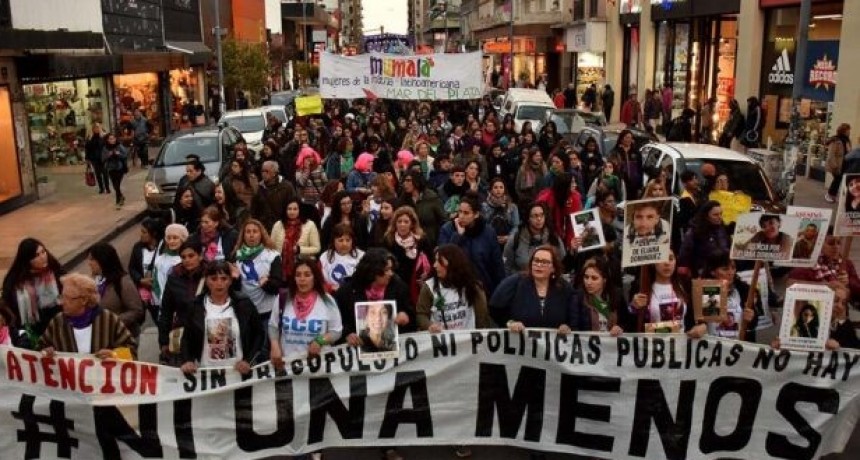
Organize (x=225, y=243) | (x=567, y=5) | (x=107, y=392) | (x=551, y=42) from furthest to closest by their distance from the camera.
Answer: (x=551, y=42), (x=567, y=5), (x=225, y=243), (x=107, y=392)

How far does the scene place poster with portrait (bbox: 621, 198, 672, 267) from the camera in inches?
236

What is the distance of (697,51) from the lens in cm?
2864

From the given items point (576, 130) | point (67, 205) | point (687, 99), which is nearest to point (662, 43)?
point (687, 99)

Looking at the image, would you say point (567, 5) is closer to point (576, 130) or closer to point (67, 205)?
point (576, 130)

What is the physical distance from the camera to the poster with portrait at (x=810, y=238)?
20.8ft

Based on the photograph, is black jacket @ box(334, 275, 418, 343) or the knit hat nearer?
black jacket @ box(334, 275, 418, 343)

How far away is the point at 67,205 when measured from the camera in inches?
716

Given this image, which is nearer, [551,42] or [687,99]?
[687,99]

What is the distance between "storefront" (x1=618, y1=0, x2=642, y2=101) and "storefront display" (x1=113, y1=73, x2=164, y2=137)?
18106mm

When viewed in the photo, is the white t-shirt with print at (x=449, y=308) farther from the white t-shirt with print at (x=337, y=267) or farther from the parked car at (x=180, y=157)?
the parked car at (x=180, y=157)

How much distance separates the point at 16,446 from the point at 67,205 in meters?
13.5

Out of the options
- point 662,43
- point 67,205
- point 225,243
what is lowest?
point 67,205

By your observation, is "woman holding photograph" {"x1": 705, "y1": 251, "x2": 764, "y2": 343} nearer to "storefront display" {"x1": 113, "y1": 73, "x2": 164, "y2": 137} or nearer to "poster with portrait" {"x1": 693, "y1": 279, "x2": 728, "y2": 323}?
"poster with portrait" {"x1": 693, "y1": 279, "x2": 728, "y2": 323}

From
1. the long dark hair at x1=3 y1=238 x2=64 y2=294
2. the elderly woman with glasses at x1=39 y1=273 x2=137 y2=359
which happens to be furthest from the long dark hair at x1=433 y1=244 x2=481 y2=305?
the long dark hair at x1=3 y1=238 x2=64 y2=294
